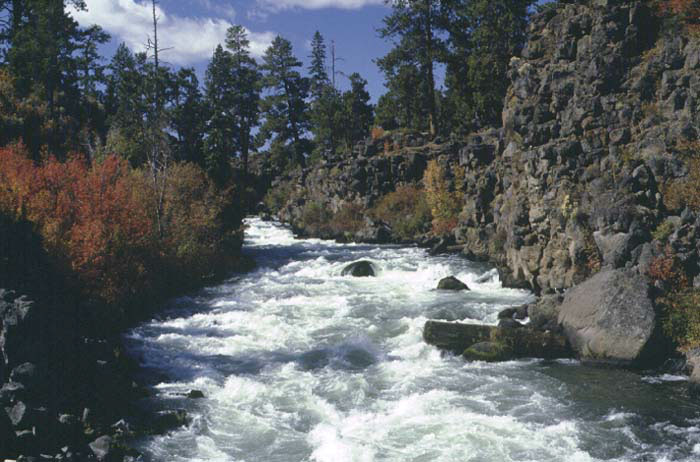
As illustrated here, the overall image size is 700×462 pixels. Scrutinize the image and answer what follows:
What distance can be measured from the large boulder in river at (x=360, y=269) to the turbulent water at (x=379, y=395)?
20.0ft

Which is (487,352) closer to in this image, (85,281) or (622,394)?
(622,394)

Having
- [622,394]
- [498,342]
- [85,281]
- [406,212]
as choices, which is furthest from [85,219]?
[406,212]

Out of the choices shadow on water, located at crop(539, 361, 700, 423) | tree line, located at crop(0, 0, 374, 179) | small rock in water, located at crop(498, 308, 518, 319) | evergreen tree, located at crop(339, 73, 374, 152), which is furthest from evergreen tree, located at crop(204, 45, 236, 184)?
shadow on water, located at crop(539, 361, 700, 423)

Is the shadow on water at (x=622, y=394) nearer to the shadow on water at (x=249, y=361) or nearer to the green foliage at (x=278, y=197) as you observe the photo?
the shadow on water at (x=249, y=361)

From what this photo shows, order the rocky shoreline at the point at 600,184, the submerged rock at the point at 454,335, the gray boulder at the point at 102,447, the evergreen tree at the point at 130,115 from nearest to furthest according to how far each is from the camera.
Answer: the gray boulder at the point at 102,447 → the rocky shoreline at the point at 600,184 → the submerged rock at the point at 454,335 → the evergreen tree at the point at 130,115

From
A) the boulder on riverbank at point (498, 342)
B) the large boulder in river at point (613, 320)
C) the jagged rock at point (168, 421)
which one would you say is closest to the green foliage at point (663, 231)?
the large boulder in river at point (613, 320)

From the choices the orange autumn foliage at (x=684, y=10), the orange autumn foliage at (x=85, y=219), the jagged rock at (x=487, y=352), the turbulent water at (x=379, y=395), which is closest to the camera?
Answer: the turbulent water at (x=379, y=395)

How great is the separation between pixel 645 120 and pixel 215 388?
58.2ft

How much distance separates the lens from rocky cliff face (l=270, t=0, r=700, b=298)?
19141 millimetres

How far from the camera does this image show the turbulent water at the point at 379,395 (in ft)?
38.5

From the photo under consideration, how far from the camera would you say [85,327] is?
17.5 meters

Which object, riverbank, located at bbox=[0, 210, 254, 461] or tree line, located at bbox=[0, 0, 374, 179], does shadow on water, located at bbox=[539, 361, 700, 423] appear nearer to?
riverbank, located at bbox=[0, 210, 254, 461]

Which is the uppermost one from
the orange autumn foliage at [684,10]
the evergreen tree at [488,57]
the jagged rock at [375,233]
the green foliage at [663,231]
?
the evergreen tree at [488,57]

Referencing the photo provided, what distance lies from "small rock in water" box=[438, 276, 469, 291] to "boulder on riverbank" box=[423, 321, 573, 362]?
7676 millimetres
